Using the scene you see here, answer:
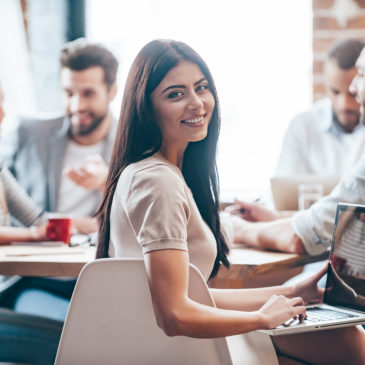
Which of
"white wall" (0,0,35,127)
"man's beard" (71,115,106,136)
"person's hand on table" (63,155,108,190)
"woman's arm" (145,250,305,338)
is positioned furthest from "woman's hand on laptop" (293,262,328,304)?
"white wall" (0,0,35,127)

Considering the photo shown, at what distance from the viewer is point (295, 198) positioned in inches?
88.6

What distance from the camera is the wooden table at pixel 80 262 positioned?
4.90 ft

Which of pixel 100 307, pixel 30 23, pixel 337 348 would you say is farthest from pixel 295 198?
pixel 30 23

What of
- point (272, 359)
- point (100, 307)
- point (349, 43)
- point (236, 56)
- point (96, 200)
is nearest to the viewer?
point (100, 307)

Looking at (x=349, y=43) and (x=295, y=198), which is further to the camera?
(x=349, y=43)

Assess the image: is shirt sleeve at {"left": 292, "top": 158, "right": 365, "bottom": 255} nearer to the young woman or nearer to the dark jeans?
the young woman

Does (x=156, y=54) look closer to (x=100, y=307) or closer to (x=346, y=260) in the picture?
(x=100, y=307)

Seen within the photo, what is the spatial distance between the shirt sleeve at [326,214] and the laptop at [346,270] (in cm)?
25

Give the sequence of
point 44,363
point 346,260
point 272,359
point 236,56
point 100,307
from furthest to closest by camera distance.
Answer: point 236,56
point 44,363
point 346,260
point 272,359
point 100,307

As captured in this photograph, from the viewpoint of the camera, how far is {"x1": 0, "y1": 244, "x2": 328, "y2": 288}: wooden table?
4.90 ft

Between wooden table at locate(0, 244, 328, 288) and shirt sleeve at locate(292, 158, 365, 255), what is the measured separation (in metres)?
0.06

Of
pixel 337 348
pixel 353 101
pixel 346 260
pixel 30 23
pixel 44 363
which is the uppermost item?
pixel 30 23

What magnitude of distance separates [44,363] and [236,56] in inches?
96.7

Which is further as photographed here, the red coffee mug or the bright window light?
the bright window light
